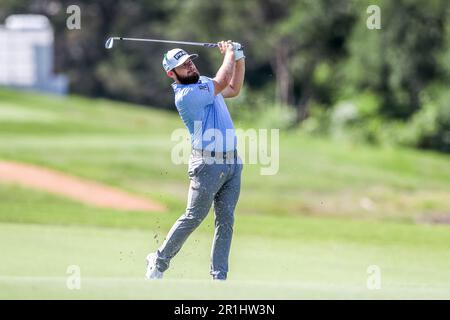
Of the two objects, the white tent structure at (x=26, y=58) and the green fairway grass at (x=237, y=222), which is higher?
the white tent structure at (x=26, y=58)

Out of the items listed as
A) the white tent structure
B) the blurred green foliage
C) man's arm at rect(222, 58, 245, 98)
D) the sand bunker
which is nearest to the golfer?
man's arm at rect(222, 58, 245, 98)

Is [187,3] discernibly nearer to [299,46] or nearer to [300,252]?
[299,46]

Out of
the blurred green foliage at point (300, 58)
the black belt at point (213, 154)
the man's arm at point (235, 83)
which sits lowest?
the black belt at point (213, 154)

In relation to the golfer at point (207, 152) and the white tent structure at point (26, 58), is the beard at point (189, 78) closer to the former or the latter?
the golfer at point (207, 152)

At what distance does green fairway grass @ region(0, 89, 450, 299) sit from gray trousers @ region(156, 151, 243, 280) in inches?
14.5

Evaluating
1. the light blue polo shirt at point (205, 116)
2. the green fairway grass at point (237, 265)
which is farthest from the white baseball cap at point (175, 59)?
the green fairway grass at point (237, 265)

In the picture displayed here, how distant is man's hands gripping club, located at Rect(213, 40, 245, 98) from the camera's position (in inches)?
406

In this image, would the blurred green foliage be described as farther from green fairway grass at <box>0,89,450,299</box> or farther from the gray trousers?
the gray trousers

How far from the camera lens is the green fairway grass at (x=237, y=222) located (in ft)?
31.6

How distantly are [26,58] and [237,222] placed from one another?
122ft

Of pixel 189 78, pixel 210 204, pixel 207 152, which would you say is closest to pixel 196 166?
pixel 207 152

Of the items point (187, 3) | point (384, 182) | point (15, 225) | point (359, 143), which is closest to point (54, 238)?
point (15, 225)

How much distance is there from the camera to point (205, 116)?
10180mm
